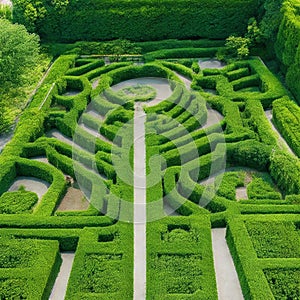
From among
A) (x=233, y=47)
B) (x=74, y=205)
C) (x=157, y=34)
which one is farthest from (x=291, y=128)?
(x=157, y=34)

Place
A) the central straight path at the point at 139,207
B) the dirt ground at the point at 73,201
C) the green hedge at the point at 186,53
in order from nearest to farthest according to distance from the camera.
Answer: the central straight path at the point at 139,207 < the dirt ground at the point at 73,201 < the green hedge at the point at 186,53

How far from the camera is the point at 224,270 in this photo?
2464 cm

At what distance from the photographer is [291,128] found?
109 feet

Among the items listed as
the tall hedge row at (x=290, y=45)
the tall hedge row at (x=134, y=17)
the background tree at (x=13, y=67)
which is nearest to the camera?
the background tree at (x=13, y=67)

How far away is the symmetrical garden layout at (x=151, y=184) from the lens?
23.6 metres

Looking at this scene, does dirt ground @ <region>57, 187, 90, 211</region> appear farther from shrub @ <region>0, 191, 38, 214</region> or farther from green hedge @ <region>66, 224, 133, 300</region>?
green hedge @ <region>66, 224, 133, 300</region>

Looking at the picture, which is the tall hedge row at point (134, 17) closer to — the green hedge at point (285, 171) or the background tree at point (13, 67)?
the background tree at point (13, 67)

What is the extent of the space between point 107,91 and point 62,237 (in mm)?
16325

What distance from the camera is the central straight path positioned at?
23.9 metres

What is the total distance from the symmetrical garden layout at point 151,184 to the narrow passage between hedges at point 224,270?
269 millimetres

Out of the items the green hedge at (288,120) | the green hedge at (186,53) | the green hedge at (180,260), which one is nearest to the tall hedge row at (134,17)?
the green hedge at (186,53)

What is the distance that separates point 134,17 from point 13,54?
15.0 metres

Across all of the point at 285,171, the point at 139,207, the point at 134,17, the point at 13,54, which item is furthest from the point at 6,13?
the point at 285,171

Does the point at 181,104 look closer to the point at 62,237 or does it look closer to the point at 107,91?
the point at 107,91
